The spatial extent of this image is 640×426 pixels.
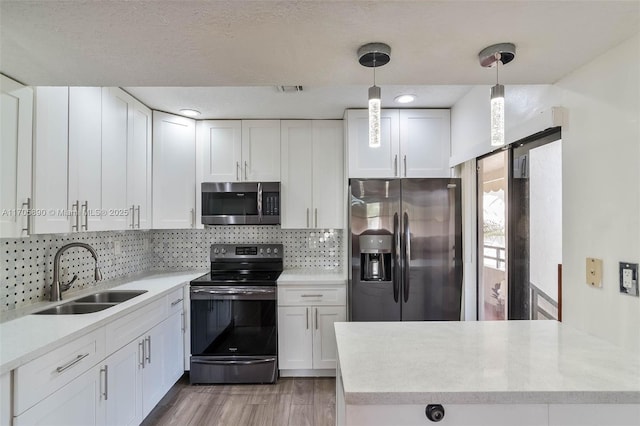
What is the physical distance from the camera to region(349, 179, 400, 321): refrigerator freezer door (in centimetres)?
259

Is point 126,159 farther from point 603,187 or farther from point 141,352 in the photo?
point 603,187

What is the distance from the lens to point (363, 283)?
2.62 m

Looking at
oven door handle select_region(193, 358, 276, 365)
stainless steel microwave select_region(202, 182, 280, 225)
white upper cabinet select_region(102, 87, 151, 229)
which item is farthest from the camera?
stainless steel microwave select_region(202, 182, 280, 225)

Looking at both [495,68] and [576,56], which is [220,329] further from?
[576,56]

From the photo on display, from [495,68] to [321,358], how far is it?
2.54 meters

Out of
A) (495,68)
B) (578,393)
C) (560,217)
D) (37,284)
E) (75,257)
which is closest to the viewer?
(578,393)

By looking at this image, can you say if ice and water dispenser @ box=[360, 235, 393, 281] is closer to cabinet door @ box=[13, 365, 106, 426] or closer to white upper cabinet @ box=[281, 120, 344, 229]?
white upper cabinet @ box=[281, 120, 344, 229]

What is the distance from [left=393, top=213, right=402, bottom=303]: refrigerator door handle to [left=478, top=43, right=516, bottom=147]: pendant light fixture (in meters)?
1.42

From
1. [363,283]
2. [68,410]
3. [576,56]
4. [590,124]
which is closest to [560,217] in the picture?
[590,124]

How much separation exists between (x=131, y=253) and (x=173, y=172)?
2.85 feet

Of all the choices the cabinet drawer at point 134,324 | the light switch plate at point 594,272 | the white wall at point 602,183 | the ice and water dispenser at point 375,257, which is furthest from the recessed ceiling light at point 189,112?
the light switch plate at point 594,272

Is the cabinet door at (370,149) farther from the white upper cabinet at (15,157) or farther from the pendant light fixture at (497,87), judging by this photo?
the white upper cabinet at (15,157)

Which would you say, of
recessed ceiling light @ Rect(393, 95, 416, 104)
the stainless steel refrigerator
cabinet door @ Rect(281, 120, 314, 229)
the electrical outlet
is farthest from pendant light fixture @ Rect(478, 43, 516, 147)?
cabinet door @ Rect(281, 120, 314, 229)

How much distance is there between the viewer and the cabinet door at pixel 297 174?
10.2ft
